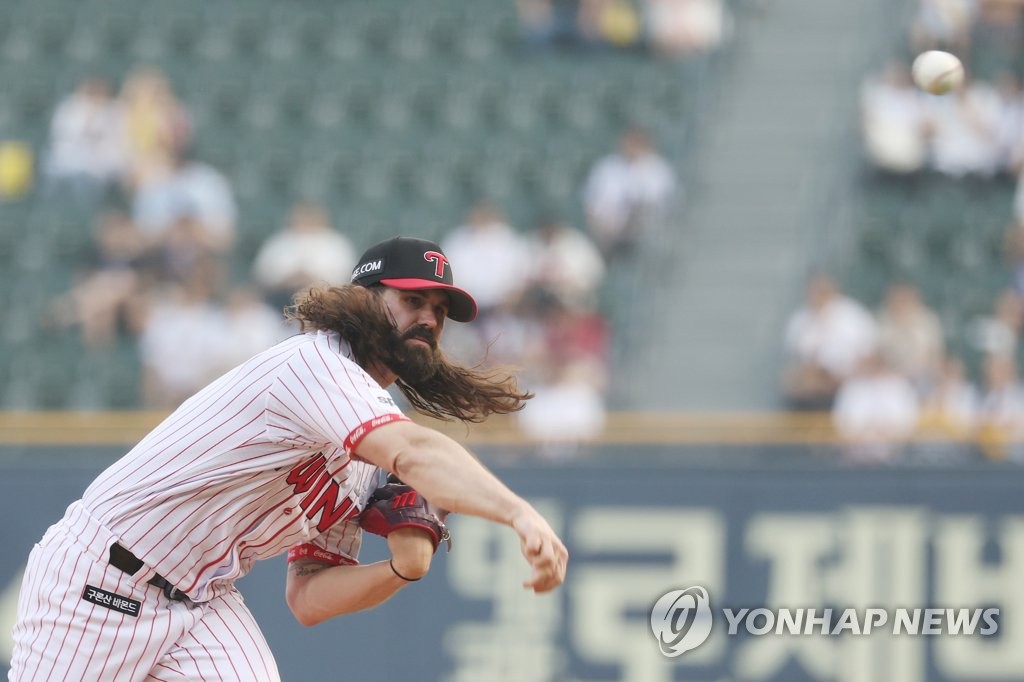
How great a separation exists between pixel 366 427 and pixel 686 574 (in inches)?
191

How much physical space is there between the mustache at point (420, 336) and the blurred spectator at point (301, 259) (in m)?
6.90

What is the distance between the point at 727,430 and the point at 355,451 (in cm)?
524

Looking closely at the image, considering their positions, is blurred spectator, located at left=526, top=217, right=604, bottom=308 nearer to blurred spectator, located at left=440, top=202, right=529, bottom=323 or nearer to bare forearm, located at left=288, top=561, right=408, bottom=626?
blurred spectator, located at left=440, top=202, right=529, bottom=323

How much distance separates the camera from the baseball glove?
4.37m

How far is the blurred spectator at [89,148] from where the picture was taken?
1216cm

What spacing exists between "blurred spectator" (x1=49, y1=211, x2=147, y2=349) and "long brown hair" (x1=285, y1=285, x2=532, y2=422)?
677 cm

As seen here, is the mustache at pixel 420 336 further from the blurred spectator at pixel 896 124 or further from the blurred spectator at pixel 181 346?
the blurred spectator at pixel 896 124

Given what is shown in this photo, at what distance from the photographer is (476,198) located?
41.7 feet

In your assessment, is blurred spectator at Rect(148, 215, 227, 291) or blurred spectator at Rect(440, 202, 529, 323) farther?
blurred spectator at Rect(440, 202, 529, 323)

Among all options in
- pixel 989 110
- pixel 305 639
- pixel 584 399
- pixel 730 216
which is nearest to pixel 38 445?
pixel 305 639

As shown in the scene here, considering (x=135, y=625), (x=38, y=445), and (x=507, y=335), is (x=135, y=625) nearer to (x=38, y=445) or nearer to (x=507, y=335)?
(x=38, y=445)

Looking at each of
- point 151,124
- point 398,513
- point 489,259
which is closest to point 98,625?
point 398,513

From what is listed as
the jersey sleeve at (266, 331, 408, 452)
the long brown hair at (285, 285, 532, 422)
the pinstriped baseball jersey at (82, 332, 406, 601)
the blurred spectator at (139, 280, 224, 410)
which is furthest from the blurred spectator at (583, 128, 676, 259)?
the jersey sleeve at (266, 331, 408, 452)

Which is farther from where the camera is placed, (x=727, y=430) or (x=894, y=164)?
(x=894, y=164)
